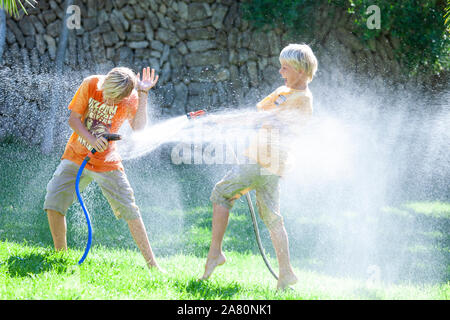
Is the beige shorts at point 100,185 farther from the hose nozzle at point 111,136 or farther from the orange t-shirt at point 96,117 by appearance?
the hose nozzle at point 111,136

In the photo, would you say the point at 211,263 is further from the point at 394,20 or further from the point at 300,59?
the point at 394,20

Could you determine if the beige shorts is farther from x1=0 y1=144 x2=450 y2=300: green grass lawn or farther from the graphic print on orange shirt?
x1=0 y1=144 x2=450 y2=300: green grass lawn

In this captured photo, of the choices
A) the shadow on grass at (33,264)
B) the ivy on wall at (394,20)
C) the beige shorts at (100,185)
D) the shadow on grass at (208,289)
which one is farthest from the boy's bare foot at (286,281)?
the ivy on wall at (394,20)

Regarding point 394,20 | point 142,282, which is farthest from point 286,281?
point 394,20

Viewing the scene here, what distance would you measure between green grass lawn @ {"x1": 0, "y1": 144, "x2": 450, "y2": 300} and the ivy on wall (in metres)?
2.51

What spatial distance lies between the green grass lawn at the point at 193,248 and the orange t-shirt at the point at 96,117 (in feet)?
2.04

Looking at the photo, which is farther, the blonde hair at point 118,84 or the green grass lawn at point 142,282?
the blonde hair at point 118,84

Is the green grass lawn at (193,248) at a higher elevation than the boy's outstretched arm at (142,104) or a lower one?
lower

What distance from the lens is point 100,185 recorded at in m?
3.46

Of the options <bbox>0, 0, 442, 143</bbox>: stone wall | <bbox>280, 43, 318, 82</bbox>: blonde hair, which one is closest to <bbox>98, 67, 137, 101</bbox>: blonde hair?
<bbox>280, 43, 318, 82</bbox>: blonde hair

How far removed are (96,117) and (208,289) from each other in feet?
4.13

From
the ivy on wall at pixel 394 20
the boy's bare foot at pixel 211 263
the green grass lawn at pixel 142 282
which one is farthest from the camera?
the ivy on wall at pixel 394 20

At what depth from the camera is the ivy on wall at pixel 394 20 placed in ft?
25.8
